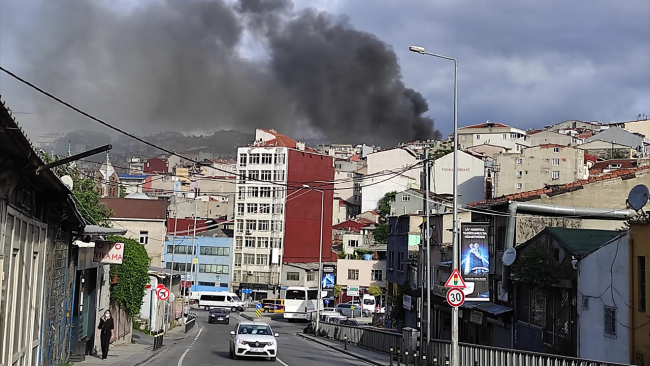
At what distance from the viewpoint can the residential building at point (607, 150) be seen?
433 ft

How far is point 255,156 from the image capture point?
11675 centimetres

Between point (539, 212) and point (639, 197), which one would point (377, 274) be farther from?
point (639, 197)

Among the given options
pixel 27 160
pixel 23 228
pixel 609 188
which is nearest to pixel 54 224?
pixel 23 228

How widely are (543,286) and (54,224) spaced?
65.4 feet

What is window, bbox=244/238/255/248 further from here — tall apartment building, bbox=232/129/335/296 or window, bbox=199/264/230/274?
window, bbox=199/264/230/274

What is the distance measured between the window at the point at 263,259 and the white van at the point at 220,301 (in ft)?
57.2

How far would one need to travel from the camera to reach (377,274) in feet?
295

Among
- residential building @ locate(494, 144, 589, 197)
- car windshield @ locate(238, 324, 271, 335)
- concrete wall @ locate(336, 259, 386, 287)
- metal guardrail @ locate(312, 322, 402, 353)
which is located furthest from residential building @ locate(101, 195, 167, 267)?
car windshield @ locate(238, 324, 271, 335)

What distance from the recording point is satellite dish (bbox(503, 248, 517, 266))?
33025mm

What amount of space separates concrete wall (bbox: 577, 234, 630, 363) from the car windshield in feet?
40.1

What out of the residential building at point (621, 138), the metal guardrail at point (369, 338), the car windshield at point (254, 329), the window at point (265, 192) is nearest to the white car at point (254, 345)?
the car windshield at point (254, 329)

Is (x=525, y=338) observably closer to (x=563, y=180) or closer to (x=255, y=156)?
(x=563, y=180)

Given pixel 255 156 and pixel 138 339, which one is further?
pixel 255 156

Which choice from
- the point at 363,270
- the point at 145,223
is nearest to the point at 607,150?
the point at 363,270
